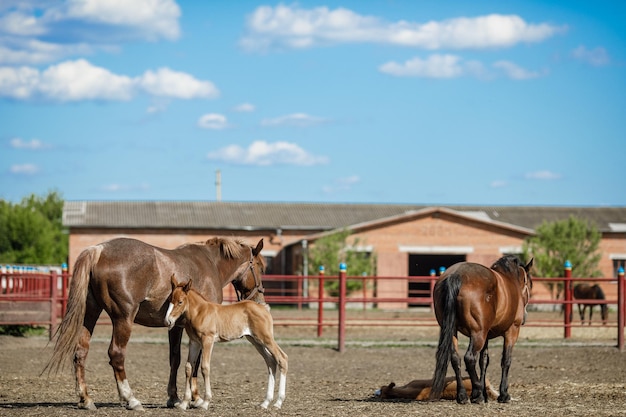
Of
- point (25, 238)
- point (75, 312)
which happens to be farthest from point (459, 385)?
point (25, 238)

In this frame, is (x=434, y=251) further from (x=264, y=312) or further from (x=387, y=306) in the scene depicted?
(x=264, y=312)

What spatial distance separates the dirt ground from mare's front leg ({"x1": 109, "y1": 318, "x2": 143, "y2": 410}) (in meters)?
0.15

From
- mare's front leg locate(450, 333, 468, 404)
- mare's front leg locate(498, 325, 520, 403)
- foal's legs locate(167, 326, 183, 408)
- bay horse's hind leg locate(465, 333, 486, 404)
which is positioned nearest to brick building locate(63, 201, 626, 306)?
mare's front leg locate(498, 325, 520, 403)

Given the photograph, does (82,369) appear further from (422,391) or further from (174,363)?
(422,391)

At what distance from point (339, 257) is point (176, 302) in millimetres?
28621

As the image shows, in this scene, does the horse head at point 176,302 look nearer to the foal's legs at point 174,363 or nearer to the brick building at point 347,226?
the foal's legs at point 174,363

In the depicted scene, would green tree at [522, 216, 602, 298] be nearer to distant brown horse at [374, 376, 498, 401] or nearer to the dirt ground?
the dirt ground

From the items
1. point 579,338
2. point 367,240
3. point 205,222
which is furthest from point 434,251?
point 579,338

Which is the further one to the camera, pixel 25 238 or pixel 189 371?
pixel 25 238

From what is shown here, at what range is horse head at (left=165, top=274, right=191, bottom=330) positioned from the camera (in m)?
8.22

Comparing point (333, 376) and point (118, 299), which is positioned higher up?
point (118, 299)

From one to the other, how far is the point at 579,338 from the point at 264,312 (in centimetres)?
1301

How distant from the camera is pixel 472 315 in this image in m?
9.38

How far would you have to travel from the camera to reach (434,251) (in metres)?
38.8
